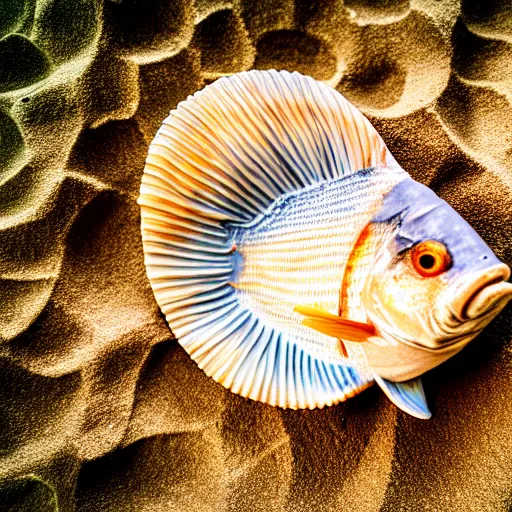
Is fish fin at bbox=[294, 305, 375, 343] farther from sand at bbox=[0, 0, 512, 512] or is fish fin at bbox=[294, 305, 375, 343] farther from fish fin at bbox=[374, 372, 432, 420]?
sand at bbox=[0, 0, 512, 512]

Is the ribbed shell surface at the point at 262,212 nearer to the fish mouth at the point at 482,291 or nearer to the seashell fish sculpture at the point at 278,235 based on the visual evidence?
the seashell fish sculpture at the point at 278,235

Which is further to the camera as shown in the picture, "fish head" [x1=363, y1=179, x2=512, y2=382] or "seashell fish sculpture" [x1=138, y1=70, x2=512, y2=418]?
"seashell fish sculpture" [x1=138, y1=70, x2=512, y2=418]

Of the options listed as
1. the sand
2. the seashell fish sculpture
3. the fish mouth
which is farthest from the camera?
the sand

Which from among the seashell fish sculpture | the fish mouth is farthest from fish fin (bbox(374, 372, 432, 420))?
the fish mouth

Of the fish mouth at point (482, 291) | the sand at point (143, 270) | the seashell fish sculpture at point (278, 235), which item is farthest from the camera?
the sand at point (143, 270)

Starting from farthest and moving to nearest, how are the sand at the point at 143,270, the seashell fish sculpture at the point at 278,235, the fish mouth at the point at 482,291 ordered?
the sand at the point at 143,270
the seashell fish sculpture at the point at 278,235
the fish mouth at the point at 482,291

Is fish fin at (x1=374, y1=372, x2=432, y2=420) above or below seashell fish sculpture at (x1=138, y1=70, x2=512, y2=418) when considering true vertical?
below

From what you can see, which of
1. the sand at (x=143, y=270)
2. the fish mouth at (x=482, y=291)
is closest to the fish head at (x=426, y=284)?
the fish mouth at (x=482, y=291)
